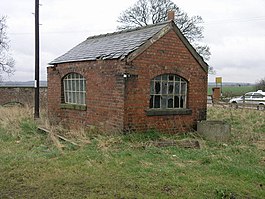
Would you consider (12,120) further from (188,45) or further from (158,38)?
(188,45)

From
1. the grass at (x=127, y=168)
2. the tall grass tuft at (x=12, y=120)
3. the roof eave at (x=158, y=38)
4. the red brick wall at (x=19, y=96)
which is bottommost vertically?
the grass at (x=127, y=168)

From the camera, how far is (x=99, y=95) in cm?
1184

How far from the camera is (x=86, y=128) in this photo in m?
12.3

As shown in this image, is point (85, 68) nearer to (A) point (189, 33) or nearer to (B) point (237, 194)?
(B) point (237, 194)

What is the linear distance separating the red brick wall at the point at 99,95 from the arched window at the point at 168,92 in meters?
1.32

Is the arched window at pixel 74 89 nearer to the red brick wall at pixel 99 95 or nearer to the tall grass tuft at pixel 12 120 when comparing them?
the red brick wall at pixel 99 95

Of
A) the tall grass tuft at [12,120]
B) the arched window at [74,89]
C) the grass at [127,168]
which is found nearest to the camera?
the grass at [127,168]

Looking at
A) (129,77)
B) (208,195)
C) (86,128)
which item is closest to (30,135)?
(86,128)

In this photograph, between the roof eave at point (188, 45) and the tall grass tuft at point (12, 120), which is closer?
the roof eave at point (188, 45)

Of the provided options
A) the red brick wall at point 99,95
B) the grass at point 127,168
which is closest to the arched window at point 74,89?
the red brick wall at point 99,95

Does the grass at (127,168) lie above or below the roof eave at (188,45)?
below

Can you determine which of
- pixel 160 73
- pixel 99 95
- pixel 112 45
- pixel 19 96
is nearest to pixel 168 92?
pixel 160 73

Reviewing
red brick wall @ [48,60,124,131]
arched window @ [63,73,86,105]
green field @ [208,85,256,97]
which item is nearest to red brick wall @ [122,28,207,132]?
red brick wall @ [48,60,124,131]

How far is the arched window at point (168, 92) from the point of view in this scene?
11.6 m
